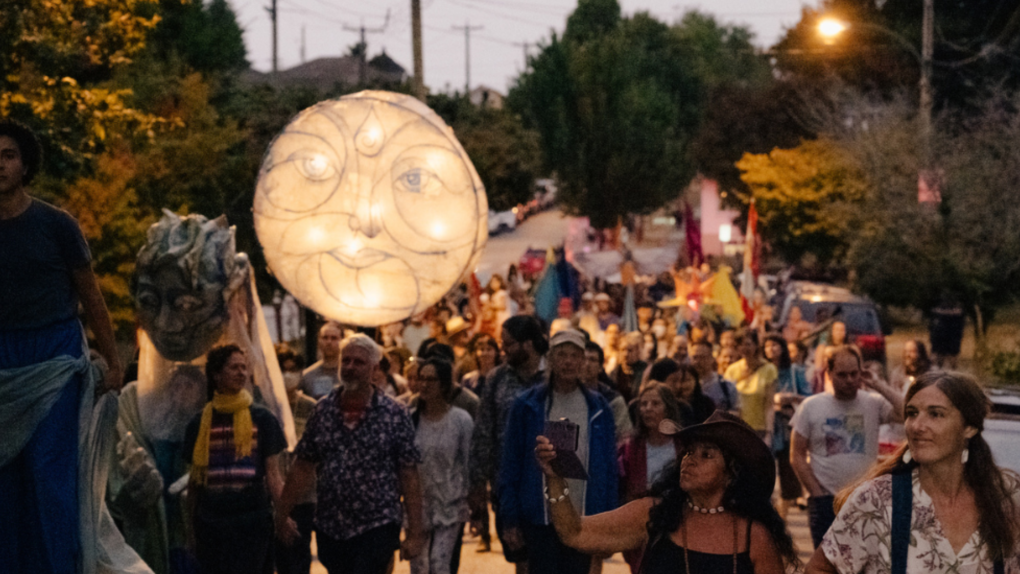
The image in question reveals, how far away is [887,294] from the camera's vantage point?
29.5m

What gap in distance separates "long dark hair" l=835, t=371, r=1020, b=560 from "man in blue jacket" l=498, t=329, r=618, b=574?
325 cm

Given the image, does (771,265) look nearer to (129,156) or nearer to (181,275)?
(129,156)

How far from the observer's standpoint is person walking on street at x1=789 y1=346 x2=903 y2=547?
859cm

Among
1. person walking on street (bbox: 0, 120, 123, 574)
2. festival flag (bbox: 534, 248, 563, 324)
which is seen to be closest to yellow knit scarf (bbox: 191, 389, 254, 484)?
person walking on street (bbox: 0, 120, 123, 574)

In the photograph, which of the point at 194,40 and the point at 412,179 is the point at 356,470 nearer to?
the point at 412,179

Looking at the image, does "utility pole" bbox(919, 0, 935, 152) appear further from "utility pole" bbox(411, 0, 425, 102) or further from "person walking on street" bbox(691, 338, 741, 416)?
"person walking on street" bbox(691, 338, 741, 416)

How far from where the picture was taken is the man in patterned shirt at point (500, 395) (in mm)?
8547

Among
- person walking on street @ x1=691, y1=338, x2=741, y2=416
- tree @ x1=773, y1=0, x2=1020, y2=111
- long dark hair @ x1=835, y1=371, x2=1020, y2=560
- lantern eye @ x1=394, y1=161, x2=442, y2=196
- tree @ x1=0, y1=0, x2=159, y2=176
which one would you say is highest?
tree @ x1=773, y1=0, x2=1020, y2=111

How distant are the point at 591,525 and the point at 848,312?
64.7 feet

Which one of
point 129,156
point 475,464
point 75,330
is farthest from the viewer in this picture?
point 129,156

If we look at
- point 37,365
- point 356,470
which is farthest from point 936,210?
point 37,365

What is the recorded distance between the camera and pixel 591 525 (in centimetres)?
482

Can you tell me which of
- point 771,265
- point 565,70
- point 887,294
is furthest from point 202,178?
point 565,70

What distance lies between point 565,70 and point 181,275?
63.6 meters
